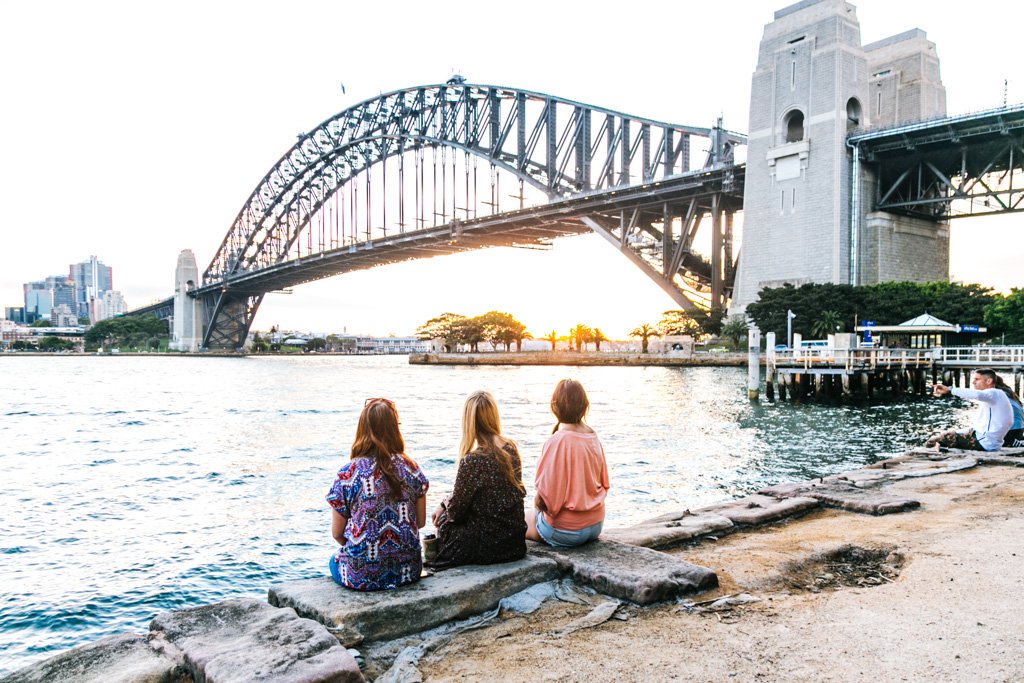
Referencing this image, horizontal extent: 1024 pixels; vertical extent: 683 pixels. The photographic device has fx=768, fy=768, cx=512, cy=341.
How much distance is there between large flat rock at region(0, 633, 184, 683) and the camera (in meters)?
2.96

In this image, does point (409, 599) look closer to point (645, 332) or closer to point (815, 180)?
point (815, 180)

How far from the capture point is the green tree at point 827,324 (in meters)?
37.7

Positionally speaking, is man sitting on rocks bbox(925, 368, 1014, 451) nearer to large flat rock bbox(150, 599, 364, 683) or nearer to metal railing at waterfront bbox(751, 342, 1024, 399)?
large flat rock bbox(150, 599, 364, 683)

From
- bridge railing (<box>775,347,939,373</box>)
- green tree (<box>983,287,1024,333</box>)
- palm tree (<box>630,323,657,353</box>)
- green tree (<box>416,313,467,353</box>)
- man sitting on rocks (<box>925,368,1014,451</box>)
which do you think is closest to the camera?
man sitting on rocks (<box>925,368,1014,451</box>)

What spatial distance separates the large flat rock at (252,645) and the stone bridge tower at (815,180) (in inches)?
1612

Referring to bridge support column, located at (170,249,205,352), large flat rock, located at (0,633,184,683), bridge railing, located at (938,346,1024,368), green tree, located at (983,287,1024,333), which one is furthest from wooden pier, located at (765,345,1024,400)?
bridge support column, located at (170,249,205,352)

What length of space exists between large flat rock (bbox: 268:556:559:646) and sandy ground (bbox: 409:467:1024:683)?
0.63 ft

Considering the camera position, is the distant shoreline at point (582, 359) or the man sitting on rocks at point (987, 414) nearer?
the man sitting on rocks at point (987, 414)

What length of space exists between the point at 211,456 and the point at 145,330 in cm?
11488

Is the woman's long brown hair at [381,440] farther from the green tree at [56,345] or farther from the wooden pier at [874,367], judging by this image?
the green tree at [56,345]

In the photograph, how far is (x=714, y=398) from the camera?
27547mm

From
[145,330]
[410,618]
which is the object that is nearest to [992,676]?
[410,618]

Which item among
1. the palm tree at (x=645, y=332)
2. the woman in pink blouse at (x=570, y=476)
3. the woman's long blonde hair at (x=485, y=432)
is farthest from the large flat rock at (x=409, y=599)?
the palm tree at (x=645, y=332)

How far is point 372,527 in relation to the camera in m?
3.59
